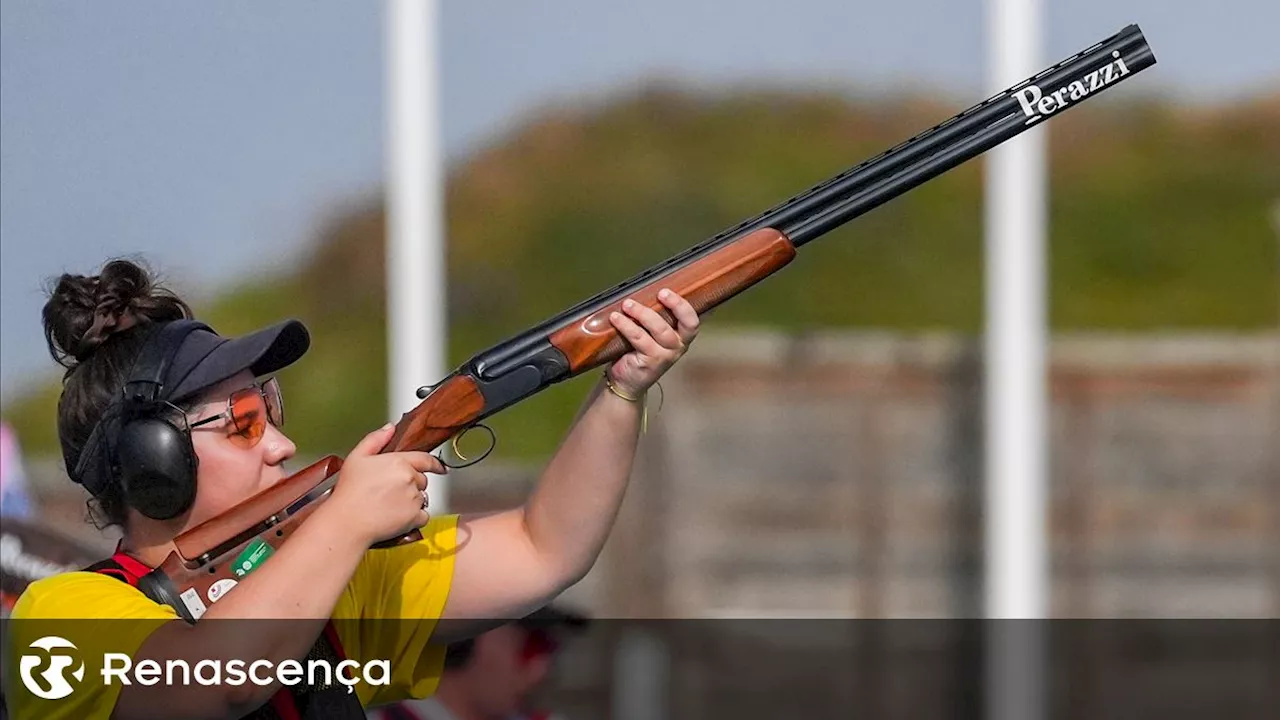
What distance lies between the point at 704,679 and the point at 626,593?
1.69 feet

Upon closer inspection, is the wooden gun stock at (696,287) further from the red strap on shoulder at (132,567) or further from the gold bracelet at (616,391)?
the red strap on shoulder at (132,567)

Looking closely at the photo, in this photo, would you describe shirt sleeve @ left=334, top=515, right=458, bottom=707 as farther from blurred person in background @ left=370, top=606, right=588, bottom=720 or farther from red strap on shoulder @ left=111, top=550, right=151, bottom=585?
blurred person in background @ left=370, top=606, right=588, bottom=720

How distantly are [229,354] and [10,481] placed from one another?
1846 millimetres

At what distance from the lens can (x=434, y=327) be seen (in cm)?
493

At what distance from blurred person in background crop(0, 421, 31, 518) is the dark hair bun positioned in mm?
1478

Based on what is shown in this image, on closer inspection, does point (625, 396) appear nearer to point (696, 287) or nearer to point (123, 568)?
point (696, 287)

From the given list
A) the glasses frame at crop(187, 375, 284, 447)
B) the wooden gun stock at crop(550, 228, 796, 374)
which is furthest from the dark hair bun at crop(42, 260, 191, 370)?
the wooden gun stock at crop(550, 228, 796, 374)

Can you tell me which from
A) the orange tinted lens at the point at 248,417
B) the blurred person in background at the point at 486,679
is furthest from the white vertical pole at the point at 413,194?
the orange tinted lens at the point at 248,417

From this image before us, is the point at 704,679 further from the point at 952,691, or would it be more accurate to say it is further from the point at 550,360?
the point at 550,360

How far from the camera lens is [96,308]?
6.99 ft

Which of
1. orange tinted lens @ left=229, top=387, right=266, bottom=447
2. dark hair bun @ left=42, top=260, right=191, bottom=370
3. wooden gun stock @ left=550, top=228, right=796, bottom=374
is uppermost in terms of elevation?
wooden gun stock @ left=550, top=228, right=796, bottom=374

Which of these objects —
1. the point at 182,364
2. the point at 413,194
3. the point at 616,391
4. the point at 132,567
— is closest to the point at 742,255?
the point at 616,391

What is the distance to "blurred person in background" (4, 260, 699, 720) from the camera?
1.96 meters

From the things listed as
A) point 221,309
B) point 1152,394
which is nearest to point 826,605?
point 1152,394
